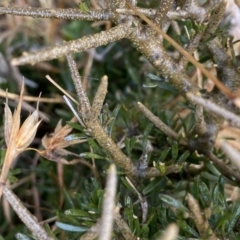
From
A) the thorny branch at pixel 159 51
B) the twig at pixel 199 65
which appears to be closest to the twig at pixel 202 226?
the thorny branch at pixel 159 51

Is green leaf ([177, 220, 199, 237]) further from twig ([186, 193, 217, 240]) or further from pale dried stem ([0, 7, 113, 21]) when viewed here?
pale dried stem ([0, 7, 113, 21])

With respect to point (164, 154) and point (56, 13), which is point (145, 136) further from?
point (56, 13)

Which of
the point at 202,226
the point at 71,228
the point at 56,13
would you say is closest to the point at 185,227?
the point at 202,226

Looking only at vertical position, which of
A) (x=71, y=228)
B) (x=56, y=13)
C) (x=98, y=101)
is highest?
(x=56, y=13)

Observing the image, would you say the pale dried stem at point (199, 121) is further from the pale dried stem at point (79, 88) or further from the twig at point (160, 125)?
the pale dried stem at point (79, 88)

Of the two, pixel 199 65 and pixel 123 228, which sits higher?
pixel 199 65

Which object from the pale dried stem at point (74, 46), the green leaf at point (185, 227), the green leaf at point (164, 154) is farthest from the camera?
the green leaf at point (164, 154)

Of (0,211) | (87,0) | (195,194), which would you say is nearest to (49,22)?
(0,211)

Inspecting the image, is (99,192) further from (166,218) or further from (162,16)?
(162,16)

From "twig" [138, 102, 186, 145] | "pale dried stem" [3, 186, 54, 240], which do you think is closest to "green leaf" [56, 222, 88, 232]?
"pale dried stem" [3, 186, 54, 240]

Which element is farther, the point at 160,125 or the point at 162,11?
the point at 160,125

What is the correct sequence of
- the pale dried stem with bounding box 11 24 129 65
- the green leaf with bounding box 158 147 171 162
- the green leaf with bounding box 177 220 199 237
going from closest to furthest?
the pale dried stem with bounding box 11 24 129 65, the green leaf with bounding box 177 220 199 237, the green leaf with bounding box 158 147 171 162
